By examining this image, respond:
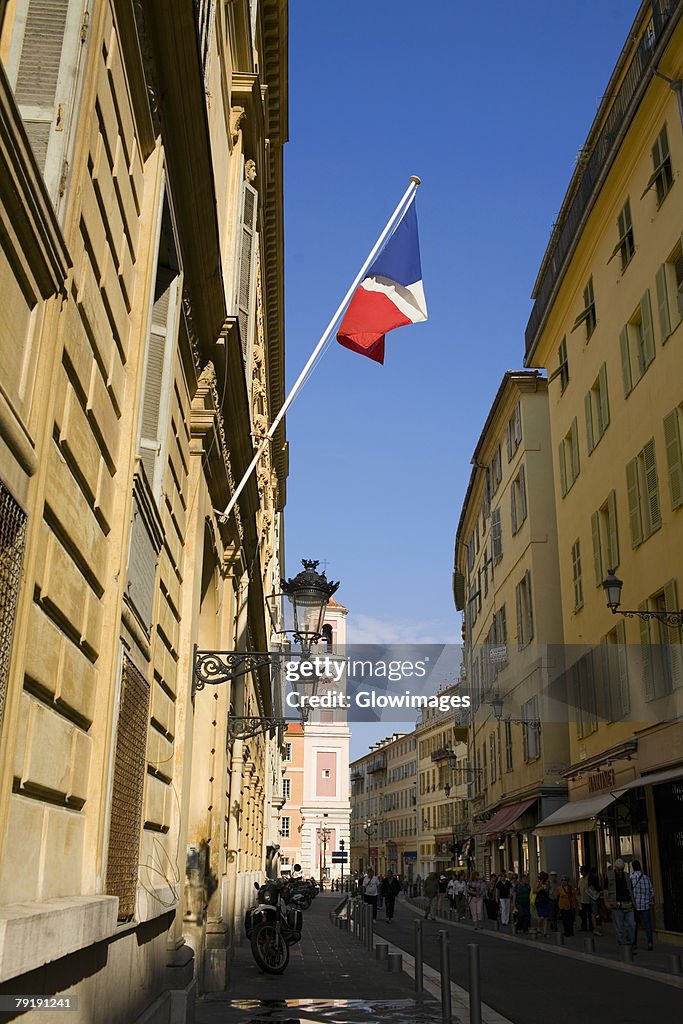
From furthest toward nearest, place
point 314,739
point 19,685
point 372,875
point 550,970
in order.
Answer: point 314,739
point 372,875
point 550,970
point 19,685

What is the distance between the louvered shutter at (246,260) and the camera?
16242mm

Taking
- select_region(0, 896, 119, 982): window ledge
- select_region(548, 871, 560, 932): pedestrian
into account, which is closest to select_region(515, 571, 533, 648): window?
select_region(548, 871, 560, 932): pedestrian

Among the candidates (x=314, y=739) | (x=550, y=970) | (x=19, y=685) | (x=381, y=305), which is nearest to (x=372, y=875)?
(x=550, y=970)

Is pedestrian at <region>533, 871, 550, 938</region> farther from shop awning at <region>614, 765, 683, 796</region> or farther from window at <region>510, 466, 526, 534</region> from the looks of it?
window at <region>510, 466, 526, 534</region>

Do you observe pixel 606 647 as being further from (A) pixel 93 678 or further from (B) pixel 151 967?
(A) pixel 93 678

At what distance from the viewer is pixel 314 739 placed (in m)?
96.2

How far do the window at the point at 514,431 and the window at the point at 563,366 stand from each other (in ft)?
21.3

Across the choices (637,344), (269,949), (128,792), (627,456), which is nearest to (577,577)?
(627,456)

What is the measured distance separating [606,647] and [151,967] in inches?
815

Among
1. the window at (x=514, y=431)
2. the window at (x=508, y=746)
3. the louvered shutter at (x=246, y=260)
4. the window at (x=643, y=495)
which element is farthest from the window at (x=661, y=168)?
the window at (x=508, y=746)

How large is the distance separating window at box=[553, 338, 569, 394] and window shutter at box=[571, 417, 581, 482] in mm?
1881

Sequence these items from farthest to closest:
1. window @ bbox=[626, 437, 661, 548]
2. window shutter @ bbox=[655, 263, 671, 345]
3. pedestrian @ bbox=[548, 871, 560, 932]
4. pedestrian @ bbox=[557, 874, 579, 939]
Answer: pedestrian @ bbox=[548, 871, 560, 932]
pedestrian @ bbox=[557, 874, 579, 939]
window @ bbox=[626, 437, 661, 548]
window shutter @ bbox=[655, 263, 671, 345]

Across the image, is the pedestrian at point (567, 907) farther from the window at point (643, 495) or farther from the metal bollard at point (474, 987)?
the metal bollard at point (474, 987)

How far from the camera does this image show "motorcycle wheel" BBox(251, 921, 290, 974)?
16.1 meters
